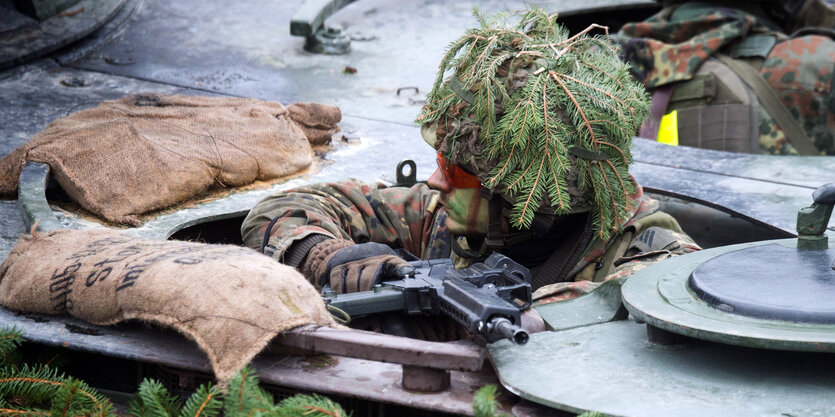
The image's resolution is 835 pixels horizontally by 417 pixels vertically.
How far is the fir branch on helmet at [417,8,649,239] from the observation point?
2609mm

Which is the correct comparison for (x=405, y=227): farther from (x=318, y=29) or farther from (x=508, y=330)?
(x=318, y=29)

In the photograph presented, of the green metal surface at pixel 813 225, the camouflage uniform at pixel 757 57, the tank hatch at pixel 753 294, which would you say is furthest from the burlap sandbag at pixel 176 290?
the camouflage uniform at pixel 757 57

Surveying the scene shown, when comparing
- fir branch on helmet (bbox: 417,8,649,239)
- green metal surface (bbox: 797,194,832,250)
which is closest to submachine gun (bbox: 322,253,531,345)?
fir branch on helmet (bbox: 417,8,649,239)

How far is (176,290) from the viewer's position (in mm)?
2131

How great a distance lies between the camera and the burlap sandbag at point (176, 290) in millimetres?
2023

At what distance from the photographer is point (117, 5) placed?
5.39m

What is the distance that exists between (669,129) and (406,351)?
370 centimetres

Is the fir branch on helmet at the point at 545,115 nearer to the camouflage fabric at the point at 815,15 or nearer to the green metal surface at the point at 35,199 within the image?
the green metal surface at the point at 35,199

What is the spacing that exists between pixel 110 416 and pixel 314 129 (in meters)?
2.14

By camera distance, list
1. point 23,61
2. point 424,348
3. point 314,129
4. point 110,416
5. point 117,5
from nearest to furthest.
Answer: point 424,348 → point 110,416 → point 314,129 → point 23,61 → point 117,5

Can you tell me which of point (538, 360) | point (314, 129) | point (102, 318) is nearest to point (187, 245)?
point (102, 318)

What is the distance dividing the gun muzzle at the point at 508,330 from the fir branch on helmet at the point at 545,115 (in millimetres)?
726

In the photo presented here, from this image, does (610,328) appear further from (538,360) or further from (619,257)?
(619,257)

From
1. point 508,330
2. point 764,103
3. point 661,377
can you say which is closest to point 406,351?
point 508,330
